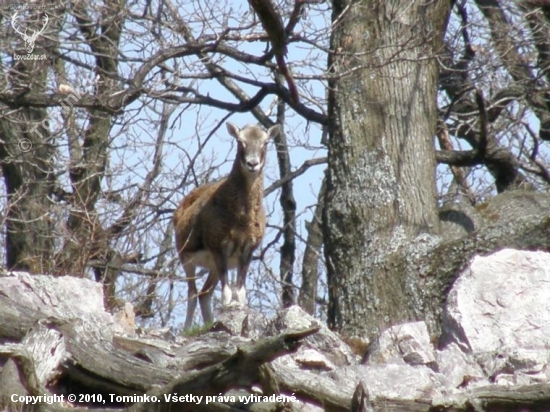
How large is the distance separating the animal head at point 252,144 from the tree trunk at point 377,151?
68.5 inches

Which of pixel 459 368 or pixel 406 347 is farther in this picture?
pixel 406 347

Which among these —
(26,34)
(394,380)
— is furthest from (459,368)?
(26,34)

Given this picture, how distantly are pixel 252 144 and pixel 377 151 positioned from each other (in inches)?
91.8

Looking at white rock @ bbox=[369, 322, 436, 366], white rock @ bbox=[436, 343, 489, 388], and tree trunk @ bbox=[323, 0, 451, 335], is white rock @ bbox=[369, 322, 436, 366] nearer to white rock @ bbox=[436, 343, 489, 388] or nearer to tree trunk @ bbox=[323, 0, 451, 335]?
white rock @ bbox=[436, 343, 489, 388]

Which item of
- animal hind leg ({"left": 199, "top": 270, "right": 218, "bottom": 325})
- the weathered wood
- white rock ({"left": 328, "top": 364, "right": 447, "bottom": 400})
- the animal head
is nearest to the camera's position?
the weathered wood

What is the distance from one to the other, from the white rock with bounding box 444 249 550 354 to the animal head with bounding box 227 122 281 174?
4.44 m

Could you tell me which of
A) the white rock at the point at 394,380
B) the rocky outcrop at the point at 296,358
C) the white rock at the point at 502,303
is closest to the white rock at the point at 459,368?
the rocky outcrop at the point at 296,358

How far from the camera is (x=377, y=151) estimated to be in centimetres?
1193

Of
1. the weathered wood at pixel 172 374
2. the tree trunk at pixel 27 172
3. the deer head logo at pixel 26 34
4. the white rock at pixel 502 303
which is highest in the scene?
the deer head logo at pixel 26 34

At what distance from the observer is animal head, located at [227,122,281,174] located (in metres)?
13.8

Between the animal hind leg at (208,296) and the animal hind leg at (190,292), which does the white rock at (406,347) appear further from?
the animal hind leg at (208,296)

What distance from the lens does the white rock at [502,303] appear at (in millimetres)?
9297

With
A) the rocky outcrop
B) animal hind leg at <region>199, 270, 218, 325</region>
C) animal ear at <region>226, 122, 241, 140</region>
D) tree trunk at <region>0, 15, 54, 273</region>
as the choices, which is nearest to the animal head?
animal ear at <region>226, 122, 241, 140</region>

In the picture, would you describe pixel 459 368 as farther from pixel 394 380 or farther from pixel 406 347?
pixel 394 380
